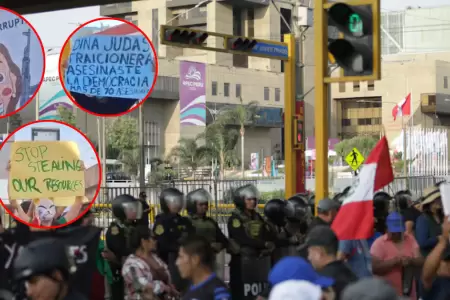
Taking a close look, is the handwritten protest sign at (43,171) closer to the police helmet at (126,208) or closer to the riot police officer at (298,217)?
the police helmet at (126,208)

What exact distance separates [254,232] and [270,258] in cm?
66

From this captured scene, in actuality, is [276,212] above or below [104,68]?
below

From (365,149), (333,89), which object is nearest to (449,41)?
(333,89)

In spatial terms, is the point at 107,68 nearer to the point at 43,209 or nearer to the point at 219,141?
the point at 43,209

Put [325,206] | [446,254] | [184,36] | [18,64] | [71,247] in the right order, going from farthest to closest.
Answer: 1. [184,36]
2. [18,64]
3. [325,206]
4. [71,247]
5. [446,254]

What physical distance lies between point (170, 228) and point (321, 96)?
2687 millimetres

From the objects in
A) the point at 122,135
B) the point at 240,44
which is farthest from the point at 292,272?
the point at 122,135

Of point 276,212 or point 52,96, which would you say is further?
point 52,96

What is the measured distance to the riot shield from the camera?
1086cm

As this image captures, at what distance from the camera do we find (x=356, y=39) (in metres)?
8.22

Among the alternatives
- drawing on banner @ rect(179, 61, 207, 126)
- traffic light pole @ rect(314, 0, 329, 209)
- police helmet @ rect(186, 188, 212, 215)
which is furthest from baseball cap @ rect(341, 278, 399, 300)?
drawing on banner @ rect(179, 61, 207, 126)

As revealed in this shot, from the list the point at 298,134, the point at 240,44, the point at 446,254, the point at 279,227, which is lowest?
the point at 279,227

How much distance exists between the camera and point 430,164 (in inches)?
2584

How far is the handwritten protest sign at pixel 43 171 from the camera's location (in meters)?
8.44
